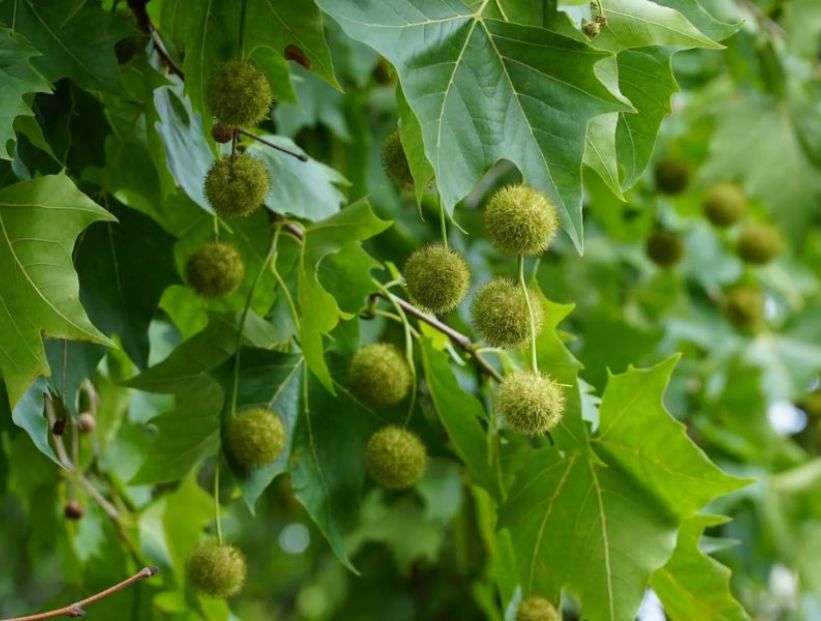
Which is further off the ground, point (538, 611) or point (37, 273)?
point (37, 273)

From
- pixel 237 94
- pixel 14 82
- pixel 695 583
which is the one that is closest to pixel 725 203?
pixel 695 583

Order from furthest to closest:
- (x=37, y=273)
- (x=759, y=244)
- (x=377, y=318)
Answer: (x=759, y=244) → (x=377, y=318) → (x=37, y=273)

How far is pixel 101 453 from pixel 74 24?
3.94 ft

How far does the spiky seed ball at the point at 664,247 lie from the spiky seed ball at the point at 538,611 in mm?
2299

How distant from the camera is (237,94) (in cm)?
181

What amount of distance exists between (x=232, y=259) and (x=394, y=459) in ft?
1.43

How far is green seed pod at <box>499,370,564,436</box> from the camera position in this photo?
6.10 ft

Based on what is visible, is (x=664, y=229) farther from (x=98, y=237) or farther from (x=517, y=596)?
(x=98, y=237)

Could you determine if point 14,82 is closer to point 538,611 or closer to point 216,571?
point 216,571

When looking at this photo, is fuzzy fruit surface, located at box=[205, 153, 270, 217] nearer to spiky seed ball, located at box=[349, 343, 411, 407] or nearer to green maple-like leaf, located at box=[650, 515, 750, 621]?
spiky seed ball, located at box=[349, 343, 411, 407]

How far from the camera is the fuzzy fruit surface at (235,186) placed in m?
1.89

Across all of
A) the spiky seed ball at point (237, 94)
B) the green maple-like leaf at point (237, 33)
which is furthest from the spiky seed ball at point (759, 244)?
the spiky seed ball at point (237, 94)

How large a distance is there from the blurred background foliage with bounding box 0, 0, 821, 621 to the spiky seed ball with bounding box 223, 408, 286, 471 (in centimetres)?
5

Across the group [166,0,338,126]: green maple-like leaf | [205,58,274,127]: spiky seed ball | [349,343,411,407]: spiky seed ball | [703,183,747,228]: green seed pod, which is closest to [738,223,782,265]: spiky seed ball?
[703,183,747,228]: green seed pod
